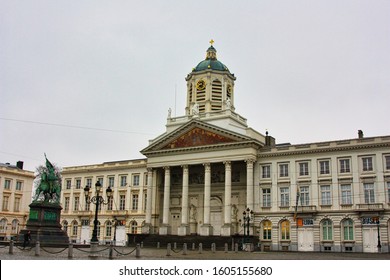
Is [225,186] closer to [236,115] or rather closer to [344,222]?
[236,115]

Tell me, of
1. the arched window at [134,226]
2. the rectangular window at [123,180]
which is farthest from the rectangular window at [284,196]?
the rectangular window at [123,180]

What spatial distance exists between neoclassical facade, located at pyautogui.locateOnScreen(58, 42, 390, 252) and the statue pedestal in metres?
19.4

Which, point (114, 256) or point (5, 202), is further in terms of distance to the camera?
point (5, 202)

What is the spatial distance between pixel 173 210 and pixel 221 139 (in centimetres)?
1218

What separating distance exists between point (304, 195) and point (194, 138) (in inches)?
584

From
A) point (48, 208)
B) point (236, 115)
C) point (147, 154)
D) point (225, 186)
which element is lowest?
point (48, 208)

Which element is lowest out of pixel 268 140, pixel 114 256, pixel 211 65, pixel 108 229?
pixel 114 256

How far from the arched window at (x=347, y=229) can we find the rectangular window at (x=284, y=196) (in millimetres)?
6459

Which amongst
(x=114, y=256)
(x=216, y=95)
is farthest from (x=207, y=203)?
(x=114, y=256)

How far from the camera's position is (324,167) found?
51688 mm

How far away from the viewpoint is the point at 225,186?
55.3 m

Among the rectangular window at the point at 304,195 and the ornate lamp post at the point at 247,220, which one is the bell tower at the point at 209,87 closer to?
the rectangular window at the point at 304,195

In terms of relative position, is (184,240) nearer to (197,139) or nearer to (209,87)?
(197,139)
